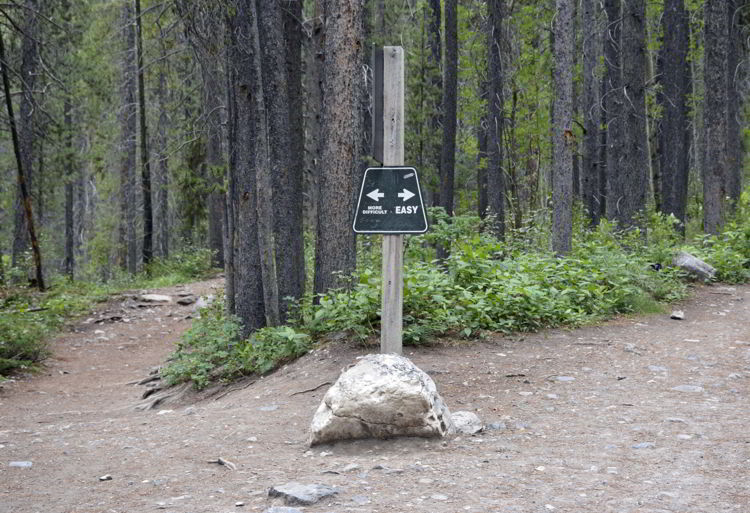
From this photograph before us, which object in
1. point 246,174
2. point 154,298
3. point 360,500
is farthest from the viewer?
point 154,298

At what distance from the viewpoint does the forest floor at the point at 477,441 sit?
14.6 ft

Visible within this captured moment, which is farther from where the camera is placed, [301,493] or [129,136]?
[129,136]

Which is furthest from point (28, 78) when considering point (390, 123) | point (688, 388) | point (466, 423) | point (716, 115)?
point (688, 388)

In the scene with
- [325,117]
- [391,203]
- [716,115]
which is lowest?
[391,203]

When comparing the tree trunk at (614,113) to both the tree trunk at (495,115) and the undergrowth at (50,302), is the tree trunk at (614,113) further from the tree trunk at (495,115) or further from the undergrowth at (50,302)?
the undergrowth at (50,302)

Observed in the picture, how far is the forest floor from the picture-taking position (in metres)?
4.45

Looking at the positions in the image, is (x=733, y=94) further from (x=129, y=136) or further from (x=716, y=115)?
(x=129, y=136)

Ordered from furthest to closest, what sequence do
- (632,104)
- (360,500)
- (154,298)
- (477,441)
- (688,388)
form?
(154,298)
(632,104)
(688,388)
(477,441)
(360,500)

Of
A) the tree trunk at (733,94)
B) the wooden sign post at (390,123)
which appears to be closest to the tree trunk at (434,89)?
the tree trunk at (733,94)

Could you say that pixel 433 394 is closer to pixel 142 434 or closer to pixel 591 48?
pixel 142 434

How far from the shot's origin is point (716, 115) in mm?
15695

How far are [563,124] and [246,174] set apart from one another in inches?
218

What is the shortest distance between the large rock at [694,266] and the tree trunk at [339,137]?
701 centimetres

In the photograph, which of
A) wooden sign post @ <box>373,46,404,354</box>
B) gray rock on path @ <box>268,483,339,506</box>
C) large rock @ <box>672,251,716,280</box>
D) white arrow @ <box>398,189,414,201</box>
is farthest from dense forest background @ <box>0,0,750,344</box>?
gray rock on path @ <box>268,483,339,506</box>
